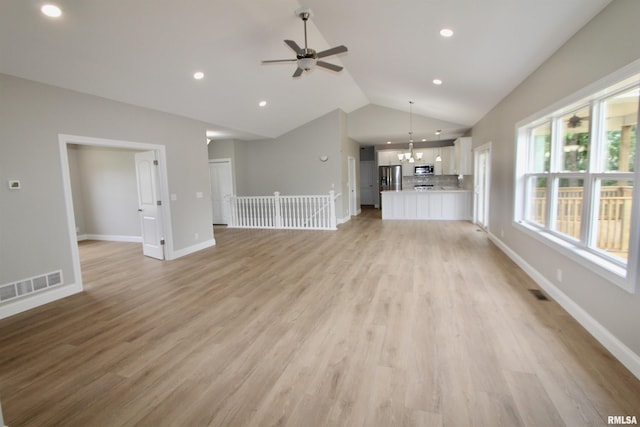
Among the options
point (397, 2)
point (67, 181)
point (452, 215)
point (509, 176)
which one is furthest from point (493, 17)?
point (452, 215)

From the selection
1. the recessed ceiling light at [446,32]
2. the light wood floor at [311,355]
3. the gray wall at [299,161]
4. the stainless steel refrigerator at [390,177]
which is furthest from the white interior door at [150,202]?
the stainless steel refrigerator at [390,177]

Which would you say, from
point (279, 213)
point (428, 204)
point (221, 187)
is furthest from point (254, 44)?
point (428, 204)

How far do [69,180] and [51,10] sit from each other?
1.95 metres

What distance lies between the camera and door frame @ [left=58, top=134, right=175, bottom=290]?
378 centimetres

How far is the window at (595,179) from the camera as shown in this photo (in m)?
2.29

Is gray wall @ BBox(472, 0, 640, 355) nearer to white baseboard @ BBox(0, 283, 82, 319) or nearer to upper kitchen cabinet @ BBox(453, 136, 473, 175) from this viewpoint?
upper kitchen cabinet @ BBox(453, 136, 473, 175)

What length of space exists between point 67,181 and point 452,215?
28.6 ft

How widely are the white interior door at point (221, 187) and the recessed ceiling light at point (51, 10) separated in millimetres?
6349

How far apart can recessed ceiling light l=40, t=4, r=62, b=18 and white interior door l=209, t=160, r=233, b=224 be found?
6.35 meters

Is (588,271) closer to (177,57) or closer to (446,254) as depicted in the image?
(446,254)

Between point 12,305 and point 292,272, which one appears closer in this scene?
point 12,305

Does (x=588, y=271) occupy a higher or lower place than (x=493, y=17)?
lower

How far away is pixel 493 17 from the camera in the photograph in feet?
9.13

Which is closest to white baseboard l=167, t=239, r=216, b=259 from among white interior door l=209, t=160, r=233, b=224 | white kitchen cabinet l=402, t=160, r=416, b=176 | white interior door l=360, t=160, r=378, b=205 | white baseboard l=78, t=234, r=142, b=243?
white baseboard l=78, t=234, r=142, b=243
